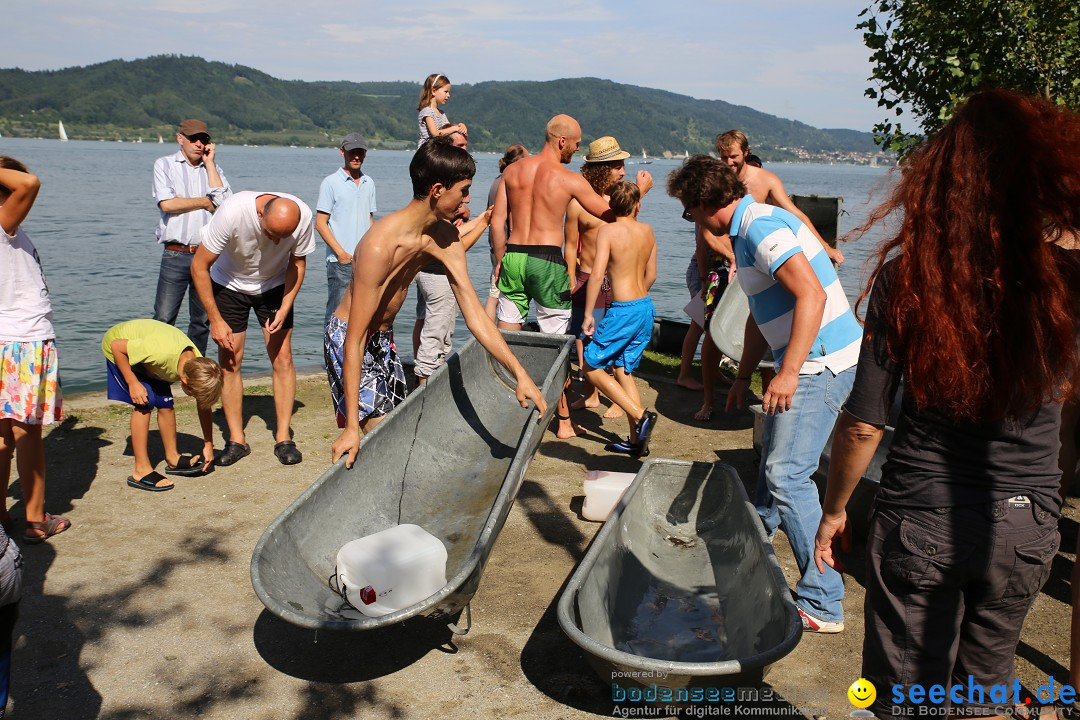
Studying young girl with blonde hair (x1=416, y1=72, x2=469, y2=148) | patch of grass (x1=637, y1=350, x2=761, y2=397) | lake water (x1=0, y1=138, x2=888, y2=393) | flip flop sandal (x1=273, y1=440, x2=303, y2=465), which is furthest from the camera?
lake water (x1=0, y1=138, x2=888, y2=393)

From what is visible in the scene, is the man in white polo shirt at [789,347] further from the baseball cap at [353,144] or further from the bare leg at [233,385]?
the baseball cap at [353,144]

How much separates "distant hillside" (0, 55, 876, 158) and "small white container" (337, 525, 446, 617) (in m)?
128

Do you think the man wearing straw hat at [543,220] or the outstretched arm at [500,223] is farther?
the outstretched arm at [500,223]

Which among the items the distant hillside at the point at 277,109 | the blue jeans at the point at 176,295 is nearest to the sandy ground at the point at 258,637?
the blue jeans at the point at 176,295

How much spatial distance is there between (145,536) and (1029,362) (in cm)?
461

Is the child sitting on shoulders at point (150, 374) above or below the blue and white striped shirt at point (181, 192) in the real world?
below

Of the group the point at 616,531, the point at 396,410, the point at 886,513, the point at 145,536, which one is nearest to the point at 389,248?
the point at 396,410

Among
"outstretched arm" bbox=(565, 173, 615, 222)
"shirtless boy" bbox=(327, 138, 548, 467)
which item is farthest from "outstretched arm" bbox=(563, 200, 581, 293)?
"shirtless boy" bbox=(327, 138, 548, 467)

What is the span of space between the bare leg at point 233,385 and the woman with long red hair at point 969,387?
15.7 feet

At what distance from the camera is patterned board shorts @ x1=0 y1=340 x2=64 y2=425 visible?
4414 mm

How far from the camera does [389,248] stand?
436cm

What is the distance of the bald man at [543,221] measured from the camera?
6.75 m

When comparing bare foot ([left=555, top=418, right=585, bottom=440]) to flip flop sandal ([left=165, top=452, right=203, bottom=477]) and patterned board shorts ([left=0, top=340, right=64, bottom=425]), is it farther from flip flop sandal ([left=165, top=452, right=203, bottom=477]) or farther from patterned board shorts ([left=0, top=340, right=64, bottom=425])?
patterned board shorts ([left=0, top=340, right=64, bottom=425])

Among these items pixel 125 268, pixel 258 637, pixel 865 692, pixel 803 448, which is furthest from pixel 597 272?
pixel 125 268
